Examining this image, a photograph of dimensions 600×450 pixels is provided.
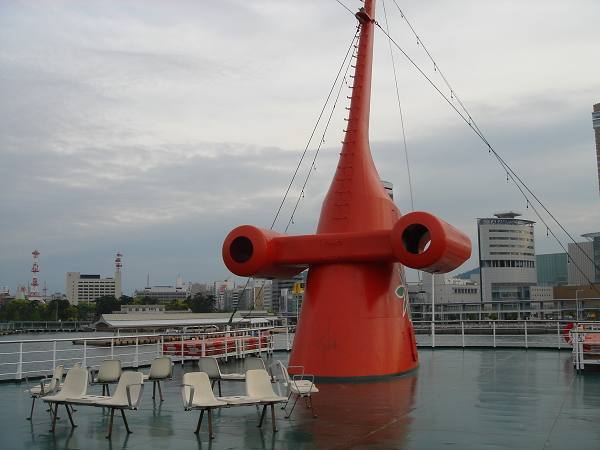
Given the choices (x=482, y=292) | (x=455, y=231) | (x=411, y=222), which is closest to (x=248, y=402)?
(x=411, y=222)

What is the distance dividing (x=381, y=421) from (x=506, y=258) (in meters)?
135

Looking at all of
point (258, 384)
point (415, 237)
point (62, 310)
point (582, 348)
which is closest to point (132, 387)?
point (258, 384)

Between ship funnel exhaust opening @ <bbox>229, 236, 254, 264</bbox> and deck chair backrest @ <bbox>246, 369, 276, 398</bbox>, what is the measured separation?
515 cm

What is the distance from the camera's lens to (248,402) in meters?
7.82

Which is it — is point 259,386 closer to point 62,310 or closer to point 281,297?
point 62,310

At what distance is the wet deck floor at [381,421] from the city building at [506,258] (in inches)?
5060

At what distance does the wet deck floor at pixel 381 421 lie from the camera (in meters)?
7.15

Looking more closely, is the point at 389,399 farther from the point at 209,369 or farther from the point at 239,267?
the point at 239,267

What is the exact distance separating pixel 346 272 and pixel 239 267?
2.29m

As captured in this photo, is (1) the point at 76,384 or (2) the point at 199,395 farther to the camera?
(1) the point at 76,384

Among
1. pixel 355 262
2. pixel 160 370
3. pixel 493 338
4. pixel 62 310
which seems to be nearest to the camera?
pixel 160 370

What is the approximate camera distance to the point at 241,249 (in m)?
13.7

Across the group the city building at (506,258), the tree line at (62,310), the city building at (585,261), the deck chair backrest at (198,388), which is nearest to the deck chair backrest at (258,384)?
the deck chair backrest at (198,388)

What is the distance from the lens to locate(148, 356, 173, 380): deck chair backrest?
402 inches
